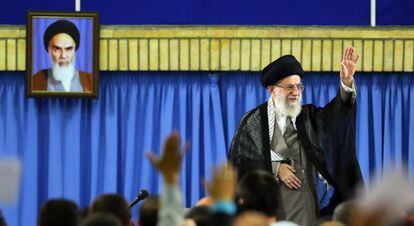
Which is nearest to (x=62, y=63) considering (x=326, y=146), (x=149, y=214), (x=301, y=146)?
(x=301, y=146)

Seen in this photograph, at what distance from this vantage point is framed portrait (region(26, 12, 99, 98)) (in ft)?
28.8

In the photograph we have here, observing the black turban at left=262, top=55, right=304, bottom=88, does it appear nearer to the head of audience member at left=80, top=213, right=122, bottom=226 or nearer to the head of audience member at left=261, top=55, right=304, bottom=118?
the head of audience member at left=261, top=55, right=304, bottom=118

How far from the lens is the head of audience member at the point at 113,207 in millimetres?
4832

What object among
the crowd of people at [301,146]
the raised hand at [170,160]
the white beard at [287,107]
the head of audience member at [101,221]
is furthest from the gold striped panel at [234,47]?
the raised hand at [170,160]

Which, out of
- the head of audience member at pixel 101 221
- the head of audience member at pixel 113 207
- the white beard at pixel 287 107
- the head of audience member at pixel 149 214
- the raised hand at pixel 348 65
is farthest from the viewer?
the white beard at pixel 287 107

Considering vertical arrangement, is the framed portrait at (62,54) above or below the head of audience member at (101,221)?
above

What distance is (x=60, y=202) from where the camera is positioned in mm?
4605

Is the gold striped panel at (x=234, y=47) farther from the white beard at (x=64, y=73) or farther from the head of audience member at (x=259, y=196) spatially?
the head of audience member at (x=259, y=196)

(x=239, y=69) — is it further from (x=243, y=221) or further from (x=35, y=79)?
(x=243, y=221)

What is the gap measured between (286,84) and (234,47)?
1948 mm

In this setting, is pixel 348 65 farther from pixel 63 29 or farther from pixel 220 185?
pixel 220 185

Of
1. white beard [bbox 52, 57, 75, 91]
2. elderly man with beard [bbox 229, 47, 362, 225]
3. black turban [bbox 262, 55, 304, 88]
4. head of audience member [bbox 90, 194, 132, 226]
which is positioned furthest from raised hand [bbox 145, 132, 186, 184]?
white beard [bbox 52, 57, 75, 91]

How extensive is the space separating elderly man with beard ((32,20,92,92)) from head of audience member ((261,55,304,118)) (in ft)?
7.45

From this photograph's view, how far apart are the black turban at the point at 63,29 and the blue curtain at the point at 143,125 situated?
16.5 inches
